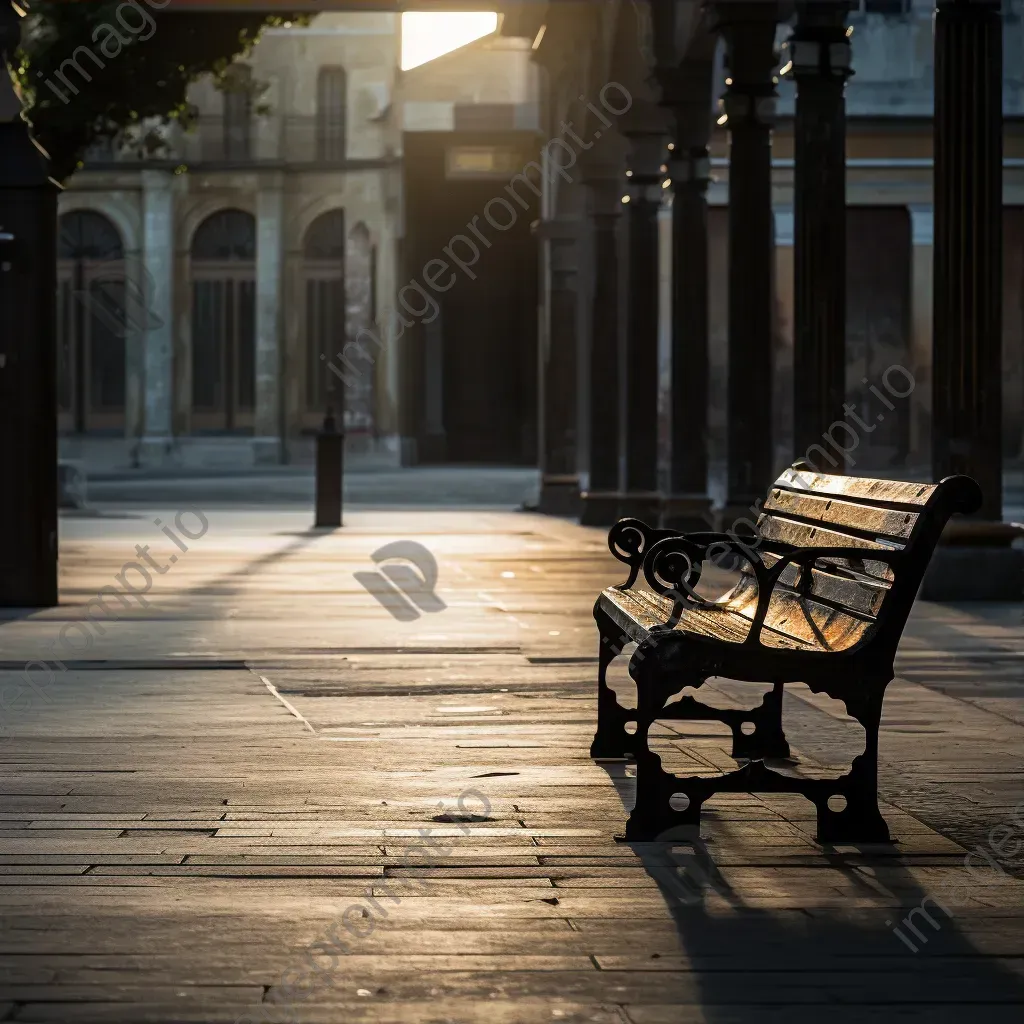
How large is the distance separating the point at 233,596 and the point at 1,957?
9.30m

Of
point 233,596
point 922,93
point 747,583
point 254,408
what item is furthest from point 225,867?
point 254,408

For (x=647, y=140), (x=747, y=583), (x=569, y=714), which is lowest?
(x=569, y=714)

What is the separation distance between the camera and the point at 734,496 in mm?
16562

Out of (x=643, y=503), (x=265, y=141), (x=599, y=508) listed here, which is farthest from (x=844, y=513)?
(x=265, y=141)

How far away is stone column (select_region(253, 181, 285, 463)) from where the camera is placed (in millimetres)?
50406

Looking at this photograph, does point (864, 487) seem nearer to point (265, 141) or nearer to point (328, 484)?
point (328, 484)

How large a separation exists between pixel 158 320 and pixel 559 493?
26825 millimetres

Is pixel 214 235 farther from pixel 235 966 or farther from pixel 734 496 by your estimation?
pixel 235 966

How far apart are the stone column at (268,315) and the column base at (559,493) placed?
2517 cm

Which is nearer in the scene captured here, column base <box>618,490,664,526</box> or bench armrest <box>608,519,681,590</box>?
bench armrest <box>608,519,681,590</box>

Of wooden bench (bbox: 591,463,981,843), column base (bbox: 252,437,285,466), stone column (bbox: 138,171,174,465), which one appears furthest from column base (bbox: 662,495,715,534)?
stone column (bbox: 138,171,174,465)

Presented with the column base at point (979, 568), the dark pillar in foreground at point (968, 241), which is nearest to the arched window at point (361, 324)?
the column base at point (979, 568)

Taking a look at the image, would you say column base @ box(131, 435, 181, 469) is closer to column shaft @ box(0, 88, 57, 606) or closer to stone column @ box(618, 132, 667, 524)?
stone column @ box(618, 132, 667, 524)

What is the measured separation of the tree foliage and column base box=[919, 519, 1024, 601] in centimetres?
1132
